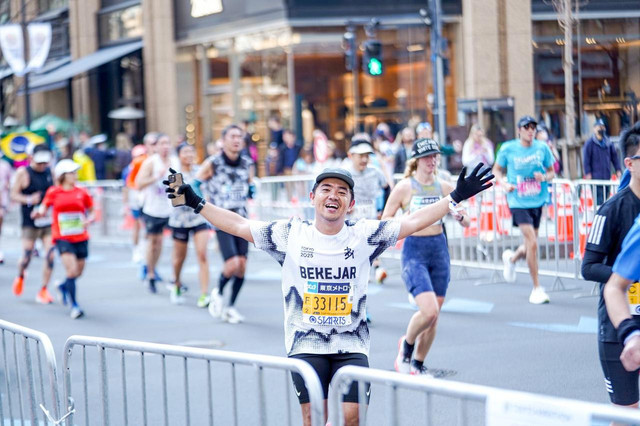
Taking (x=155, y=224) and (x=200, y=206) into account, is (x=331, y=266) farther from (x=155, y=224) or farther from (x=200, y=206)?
(x=155, y=224)

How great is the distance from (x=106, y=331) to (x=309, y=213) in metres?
6.24

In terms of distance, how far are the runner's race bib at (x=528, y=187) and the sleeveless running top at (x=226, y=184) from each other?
291 cm

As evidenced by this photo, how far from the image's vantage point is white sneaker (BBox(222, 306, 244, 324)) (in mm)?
10992

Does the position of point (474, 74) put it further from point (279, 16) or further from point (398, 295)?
point (398, 295)

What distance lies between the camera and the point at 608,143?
14828 mm

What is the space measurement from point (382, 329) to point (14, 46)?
67.7 feet

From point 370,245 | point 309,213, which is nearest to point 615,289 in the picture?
point 370,245

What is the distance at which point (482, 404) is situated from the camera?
11.1 ft

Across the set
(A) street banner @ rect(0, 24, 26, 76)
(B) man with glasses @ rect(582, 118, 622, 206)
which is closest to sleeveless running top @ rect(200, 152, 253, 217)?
(B) man with glasses @ rect(582, 118, 622, 206)

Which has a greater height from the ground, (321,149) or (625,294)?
(321,149)

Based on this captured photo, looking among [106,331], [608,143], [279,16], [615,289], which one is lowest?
[106,331]

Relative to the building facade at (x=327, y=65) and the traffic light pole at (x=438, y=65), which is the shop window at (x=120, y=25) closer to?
the building facade at (x=327, y=65)

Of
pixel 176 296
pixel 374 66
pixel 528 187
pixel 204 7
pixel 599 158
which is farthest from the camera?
Answer: pixel 204 7

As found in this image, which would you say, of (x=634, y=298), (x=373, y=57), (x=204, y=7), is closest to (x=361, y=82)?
(x=204, y=7)
